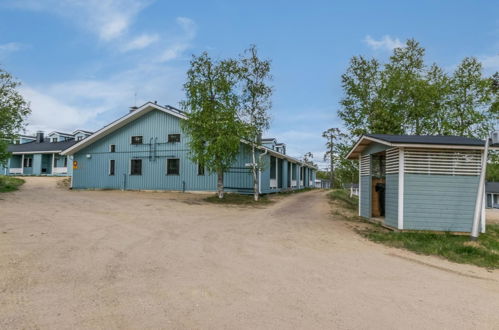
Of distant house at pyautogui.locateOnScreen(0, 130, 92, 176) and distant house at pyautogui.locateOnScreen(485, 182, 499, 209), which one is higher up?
distant house at pyautogui.locateOnScreen(0, 130, 92, 176)

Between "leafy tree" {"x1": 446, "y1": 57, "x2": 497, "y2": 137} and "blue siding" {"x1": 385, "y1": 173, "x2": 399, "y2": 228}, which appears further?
"leafy tree" {"x1": 446, "y1": 57, "x2": 497, "y2": 137}

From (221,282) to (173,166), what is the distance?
16970 millimetres

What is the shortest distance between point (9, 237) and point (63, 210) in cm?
449

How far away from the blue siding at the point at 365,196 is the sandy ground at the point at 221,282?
368 centimetres

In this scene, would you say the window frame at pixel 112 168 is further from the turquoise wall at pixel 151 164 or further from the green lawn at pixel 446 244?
the green lawn at pixel 446 244

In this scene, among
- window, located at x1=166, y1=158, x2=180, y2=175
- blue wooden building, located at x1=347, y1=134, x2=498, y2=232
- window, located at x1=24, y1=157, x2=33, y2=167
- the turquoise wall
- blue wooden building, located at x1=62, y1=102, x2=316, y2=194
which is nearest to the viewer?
blue wooden building, located at x1=347, y1=134, x2=498, y2=232

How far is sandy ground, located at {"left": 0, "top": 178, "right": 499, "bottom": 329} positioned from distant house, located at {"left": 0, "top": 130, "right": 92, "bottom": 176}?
27.1 meters

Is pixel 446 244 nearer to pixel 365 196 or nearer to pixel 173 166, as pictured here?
pixel 365 196

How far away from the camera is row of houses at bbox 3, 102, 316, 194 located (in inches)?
775

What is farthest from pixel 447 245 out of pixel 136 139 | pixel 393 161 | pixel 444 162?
pixel 136 139

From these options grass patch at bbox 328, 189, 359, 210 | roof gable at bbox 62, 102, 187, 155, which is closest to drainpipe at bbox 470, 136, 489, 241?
grass patch at bbox 328, 189, 359, 210

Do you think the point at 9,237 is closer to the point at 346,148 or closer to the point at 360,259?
the point at 360,259

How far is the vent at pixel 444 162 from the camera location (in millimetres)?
9109

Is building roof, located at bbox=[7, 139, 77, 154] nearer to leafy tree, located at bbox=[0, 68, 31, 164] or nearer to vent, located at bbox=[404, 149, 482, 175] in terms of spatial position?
leafy tree, located at bbox=[0, 68, 31, 164]
